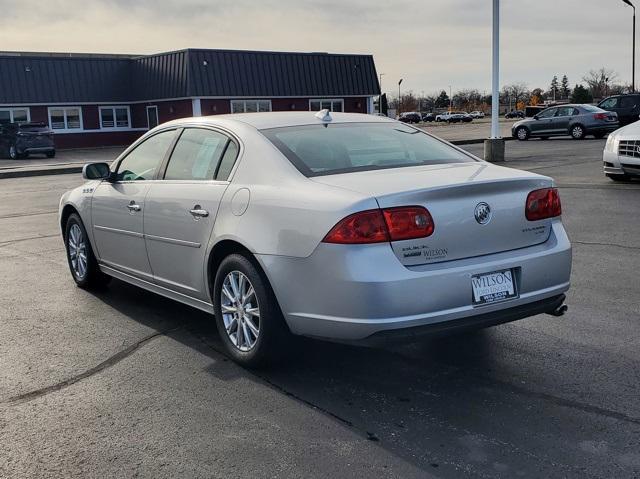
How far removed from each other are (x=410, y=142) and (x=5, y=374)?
10.2 ft

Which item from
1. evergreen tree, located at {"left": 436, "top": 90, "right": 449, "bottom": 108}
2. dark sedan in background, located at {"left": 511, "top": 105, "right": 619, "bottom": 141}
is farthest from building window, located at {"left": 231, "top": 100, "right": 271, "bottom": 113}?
evergreen tree, located at {"left": 436, "top": 90, "right": 449, "bottom": 108}

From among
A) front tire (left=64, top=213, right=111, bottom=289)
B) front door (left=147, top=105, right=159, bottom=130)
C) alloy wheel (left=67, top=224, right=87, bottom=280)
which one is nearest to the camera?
front tire (left=64, top=213, right=111, bottom=289)

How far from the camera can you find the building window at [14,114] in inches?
1580

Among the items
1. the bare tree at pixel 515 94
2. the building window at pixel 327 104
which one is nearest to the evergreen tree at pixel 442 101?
the bare tree at pixel 515 94

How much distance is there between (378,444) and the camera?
3557 millimetres

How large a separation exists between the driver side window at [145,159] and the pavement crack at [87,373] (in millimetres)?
1277

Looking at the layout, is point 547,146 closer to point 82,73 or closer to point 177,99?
point 177,99

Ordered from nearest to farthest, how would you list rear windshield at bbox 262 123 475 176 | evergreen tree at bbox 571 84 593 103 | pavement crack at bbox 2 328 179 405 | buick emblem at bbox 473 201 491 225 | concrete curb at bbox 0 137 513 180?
1. buick emblem at bbox 473 201 491 225
2. pavement crack at bbox 2 328 179 405
3. rear windshield at bbox 262 123 475 176
4. concrete curb at bbox 0 137 513 180
5. evergreen tree at bbox 571 84 593 103

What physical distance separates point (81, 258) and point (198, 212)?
8.24 ft

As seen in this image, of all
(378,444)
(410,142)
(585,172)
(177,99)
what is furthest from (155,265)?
(177,99)

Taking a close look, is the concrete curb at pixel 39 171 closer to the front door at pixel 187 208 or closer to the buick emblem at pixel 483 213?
the front door at pixel 187 208

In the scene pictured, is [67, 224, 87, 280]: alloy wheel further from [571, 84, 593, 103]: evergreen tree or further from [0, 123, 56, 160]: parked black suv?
[571, 84, 593, 103]: evergreen tree

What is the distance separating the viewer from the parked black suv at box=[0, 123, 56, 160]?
33.3 metres

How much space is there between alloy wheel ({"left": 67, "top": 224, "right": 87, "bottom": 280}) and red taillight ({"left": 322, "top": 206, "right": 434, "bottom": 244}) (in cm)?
365
